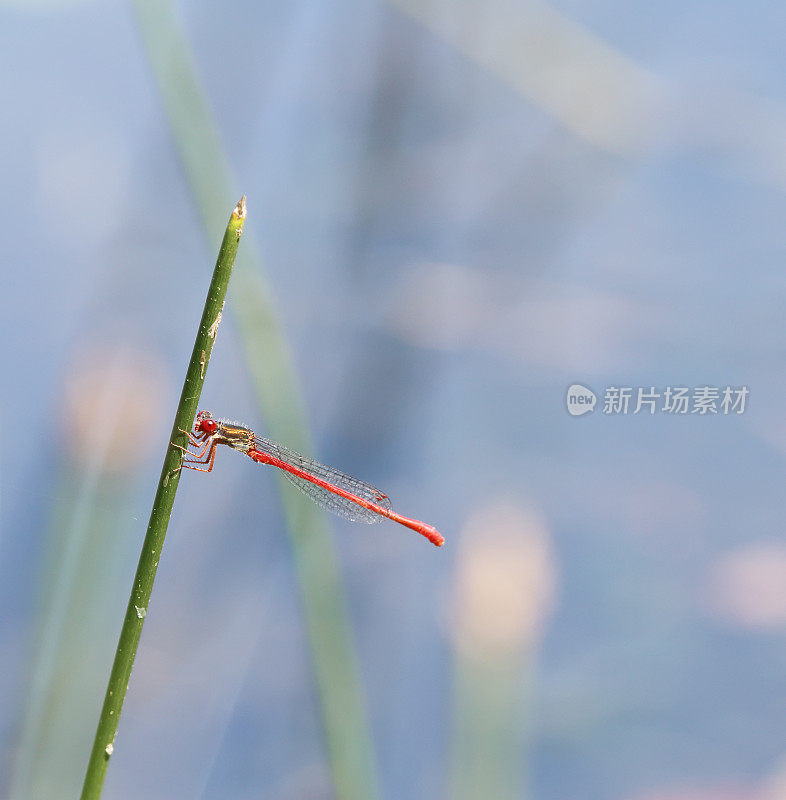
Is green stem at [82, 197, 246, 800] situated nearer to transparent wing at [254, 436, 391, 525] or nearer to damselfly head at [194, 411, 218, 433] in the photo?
damselfly head at [194, 411, 218, 433]

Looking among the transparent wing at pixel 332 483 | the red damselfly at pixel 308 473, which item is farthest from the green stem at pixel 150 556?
the transparent wing at pixel 332 483

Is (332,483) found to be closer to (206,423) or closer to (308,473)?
(308,473)

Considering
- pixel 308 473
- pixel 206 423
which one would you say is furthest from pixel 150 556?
pixel 308 473

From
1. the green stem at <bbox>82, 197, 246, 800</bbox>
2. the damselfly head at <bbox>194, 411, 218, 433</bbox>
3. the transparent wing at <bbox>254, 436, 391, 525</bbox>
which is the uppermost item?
the transparent wing at <bbox>254, 436, 391, 525</bbox>

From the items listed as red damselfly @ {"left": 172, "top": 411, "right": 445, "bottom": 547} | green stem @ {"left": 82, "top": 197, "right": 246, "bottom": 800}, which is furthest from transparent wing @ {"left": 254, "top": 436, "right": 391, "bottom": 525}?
green stem @ {"left": 82, "top": 197, "right": 246, "bottom": 800}

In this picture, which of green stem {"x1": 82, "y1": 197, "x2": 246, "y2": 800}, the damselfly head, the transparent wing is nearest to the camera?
green stem {"x1": 82, "y1": 197, "x2": 246, "y2": 800}

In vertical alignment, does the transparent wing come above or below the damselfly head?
above

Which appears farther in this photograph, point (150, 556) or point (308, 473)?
A: point (308, 473)

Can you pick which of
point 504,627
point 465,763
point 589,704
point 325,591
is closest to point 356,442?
point 325,591
